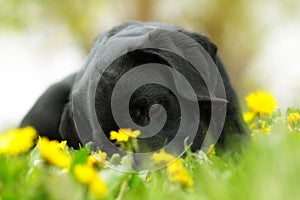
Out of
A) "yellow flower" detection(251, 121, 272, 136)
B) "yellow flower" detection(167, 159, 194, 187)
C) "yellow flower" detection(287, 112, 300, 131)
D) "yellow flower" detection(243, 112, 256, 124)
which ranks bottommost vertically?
"yellow flower" detection(243, 112, 256, 124)

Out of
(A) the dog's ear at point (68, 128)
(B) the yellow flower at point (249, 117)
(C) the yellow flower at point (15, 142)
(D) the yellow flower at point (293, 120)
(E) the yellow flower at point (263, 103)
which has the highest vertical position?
(C) the yellow flower at point (15, 142)

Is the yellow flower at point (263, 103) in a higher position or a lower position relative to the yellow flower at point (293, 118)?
lower

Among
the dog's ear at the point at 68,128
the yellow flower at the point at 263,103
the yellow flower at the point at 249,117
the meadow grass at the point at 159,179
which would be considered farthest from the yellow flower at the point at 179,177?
the dog's ear at the point at 68,128

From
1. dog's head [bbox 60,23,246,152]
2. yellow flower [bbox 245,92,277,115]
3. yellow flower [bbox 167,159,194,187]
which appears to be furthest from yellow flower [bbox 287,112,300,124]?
yellow flower [bbox 167,159,194,187]

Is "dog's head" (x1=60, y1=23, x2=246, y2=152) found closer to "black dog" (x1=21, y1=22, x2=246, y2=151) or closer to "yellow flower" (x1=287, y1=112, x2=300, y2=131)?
"black dog" (x1=21, y1=22, x2=246, y2=151)

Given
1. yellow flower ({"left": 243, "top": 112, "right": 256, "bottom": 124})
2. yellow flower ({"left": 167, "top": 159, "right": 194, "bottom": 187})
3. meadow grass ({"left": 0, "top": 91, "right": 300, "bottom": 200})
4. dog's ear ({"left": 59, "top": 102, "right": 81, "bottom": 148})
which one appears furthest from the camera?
dog's ear ({"left": 59, "top": 102, "right": 81, "bottom": 148})

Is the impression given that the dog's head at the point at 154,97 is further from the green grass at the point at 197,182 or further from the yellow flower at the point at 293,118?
the green grass at the point at 197,182

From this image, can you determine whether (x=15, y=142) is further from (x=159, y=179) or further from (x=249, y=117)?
(x=249, y=117)
